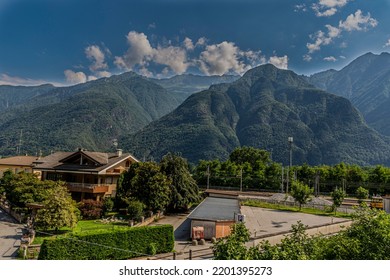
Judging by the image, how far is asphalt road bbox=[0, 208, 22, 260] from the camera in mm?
13438

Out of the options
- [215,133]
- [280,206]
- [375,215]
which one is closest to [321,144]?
[215,133]

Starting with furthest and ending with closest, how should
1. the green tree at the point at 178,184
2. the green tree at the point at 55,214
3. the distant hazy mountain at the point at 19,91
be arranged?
the green tree at the point at 178,184, the green tree at the point at 55,214, the distant hazy mountain at the point at 19,91

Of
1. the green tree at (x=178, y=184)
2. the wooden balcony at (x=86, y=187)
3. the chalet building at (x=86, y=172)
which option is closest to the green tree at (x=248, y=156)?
the green tree at (x=178, y=184)

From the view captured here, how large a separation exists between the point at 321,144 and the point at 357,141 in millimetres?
19359

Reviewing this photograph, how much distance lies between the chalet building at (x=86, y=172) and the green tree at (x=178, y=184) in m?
4.90

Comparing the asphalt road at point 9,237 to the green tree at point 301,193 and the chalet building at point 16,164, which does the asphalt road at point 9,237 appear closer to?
the chalet building at point 16,164

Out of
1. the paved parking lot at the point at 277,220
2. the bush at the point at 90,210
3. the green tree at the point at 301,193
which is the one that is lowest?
the paved parking lot at the point at 277,220

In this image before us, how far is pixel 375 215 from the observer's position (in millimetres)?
7438

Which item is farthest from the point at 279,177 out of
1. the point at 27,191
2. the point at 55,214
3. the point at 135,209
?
the point at 55,214

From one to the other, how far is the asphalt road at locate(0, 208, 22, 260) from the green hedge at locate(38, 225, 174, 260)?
329cm

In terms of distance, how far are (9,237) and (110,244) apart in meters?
6.88

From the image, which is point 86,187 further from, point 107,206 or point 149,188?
point 149,188

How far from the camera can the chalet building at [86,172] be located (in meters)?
27.6
